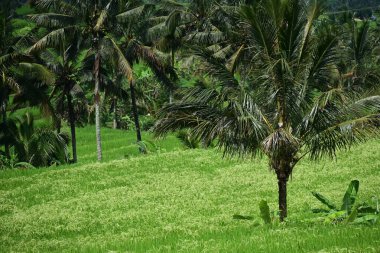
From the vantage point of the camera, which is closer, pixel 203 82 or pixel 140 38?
pixel 203 82

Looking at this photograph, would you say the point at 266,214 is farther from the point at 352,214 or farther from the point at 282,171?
the point at 352,214

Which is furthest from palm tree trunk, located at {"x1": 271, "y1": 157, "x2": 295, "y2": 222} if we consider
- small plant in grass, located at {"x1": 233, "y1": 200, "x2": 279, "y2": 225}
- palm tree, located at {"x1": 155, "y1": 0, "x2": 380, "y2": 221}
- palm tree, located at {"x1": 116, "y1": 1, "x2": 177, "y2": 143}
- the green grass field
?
palm tree, located at {"x1": 116, "y1": 1, "x2": 177, "y2": 143}

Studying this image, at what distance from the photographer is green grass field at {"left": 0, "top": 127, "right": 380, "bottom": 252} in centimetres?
1221

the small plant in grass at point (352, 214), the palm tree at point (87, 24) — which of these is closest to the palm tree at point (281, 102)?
the small plant in grass at point (352, 214)

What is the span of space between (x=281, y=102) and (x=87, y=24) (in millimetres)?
20609

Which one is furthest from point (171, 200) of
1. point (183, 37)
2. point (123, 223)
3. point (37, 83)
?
point (183, 37)

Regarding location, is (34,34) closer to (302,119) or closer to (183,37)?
(183,37)

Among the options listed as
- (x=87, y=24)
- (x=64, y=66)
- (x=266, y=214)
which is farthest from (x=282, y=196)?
(x=64, y=66)

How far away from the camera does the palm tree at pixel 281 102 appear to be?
15.0 m

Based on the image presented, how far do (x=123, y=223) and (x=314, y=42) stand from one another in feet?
26.4

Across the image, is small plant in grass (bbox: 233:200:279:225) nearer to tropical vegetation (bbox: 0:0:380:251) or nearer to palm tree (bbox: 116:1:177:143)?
tropical vegetation (bbox: 0:0:380:251)

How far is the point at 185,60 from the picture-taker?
42969 millimetres

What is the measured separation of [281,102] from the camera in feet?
51.1

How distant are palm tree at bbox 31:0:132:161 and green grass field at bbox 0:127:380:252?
638 cm
